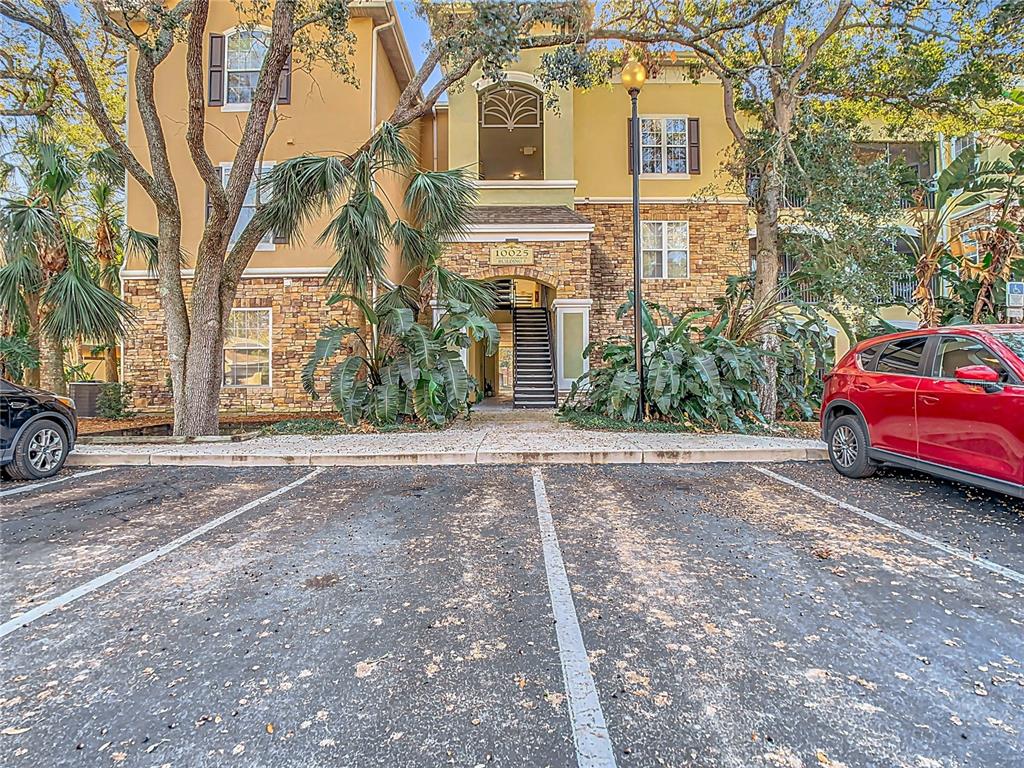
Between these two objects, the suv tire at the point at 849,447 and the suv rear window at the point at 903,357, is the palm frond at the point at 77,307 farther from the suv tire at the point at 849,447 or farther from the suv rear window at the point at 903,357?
the suv rear window at the point at 903,357

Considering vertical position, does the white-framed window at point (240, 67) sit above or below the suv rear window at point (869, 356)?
above

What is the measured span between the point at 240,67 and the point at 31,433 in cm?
1117

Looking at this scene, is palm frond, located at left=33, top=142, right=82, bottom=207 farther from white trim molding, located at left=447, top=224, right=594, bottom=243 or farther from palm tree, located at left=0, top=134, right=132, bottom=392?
white trim molding, located at left=447, top=224, right=594, bottom=243

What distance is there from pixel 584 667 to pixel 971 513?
14.5ft

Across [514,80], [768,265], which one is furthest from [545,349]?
[514,80]

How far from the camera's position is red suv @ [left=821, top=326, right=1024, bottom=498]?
434 cm

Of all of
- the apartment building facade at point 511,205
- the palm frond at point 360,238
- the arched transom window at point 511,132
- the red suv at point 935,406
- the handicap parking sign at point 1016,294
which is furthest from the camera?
the arched transom window at point 511,132

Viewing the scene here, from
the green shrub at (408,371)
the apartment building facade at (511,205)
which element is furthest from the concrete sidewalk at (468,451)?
the apartment building facade at (511,205)

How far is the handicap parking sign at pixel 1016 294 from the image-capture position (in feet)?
26.2

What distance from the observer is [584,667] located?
232 centimetres

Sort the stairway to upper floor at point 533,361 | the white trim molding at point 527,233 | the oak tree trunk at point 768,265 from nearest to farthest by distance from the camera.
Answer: the oak tree trunk at point 768,265 < the white trim molding at point 527,233 < the stairway to upper floor at point 533,361

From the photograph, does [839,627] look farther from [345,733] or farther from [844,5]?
[844,5]

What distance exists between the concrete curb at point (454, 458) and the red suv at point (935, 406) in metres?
0.97

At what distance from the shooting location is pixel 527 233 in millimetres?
13250
